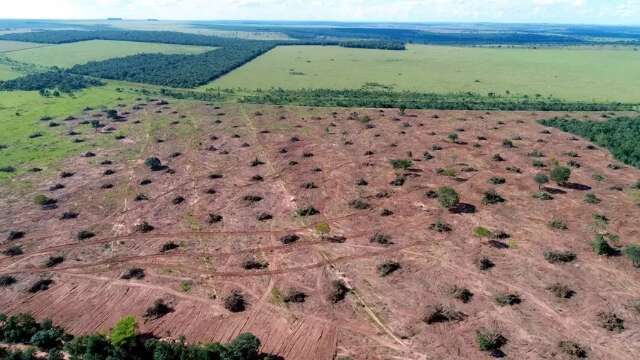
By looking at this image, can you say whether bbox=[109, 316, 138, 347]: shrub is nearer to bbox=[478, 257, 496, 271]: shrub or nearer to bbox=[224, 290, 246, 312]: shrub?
bbox=[224, 290, 246, 312]: shrub

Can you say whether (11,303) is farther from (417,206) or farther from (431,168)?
(431,168)

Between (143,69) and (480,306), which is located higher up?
(143,69)

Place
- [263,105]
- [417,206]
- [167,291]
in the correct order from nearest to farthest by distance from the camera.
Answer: [167,291] < [417,206] < [263,105]

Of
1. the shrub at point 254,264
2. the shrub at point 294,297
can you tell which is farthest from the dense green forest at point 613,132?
the shrub at point 254,264

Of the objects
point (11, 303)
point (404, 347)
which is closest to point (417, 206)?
point (404, 347)

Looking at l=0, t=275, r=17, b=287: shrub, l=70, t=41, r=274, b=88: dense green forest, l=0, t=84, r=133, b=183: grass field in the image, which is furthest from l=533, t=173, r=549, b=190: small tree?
l=70, t=41, r=274, b=88: dense green forest

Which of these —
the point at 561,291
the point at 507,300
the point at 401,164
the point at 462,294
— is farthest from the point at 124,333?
the point at 401,164

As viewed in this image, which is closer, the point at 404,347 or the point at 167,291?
the point at 404,347
